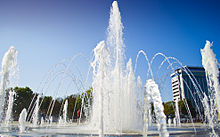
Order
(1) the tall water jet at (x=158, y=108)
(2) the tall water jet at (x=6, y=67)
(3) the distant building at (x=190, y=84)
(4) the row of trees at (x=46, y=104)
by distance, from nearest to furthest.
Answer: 1. (1) the tall water jet at (x=158, y=108)
2. (2) the tall water jet at (x=6, y=67)
3. (4) the row of trees at (x=46, y=104)
4. (3) the distant building at (x=190, y=84)

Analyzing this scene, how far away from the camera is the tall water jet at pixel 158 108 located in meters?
4.95

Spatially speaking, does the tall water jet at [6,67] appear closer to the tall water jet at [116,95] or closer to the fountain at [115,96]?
the fountain at [115,96]

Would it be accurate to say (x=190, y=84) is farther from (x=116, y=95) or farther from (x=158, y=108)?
(x=158, y=108)

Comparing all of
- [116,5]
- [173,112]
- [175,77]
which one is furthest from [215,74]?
[175,77]

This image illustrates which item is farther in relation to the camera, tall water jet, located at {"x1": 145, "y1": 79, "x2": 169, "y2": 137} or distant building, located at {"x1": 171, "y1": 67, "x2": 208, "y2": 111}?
distant building, located at {"x1": 171, "y1": 67, "x2": 208, "y2": 111}

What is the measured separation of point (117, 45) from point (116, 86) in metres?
3.35

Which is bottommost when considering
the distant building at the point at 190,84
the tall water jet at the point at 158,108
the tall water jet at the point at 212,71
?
the tall water jet at the point at 158,108

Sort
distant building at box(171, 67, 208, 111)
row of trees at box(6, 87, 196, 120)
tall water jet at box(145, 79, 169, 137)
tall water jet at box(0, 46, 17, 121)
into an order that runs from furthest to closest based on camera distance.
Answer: distant building at box(171, 67, 208, 111), row of trees at box(6, 87, 196, 120), tall water jet at box(0, 46, 17, 121), tall water jet at box(145, 79, 169, 137)

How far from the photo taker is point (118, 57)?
14617 millimetres

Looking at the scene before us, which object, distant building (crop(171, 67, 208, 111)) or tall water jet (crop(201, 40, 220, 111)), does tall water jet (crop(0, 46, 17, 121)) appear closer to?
tall water jet (crop(201, 40, 220, 111))

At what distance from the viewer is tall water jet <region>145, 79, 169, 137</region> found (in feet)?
16.2

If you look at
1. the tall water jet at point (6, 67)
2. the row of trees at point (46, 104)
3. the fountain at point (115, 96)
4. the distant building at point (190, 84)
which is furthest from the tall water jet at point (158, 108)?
the distant building at point (190, 84)

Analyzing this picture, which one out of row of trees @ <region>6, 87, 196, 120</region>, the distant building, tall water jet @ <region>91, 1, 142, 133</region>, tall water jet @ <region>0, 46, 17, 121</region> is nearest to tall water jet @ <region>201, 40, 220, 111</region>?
tall water jet @ <region>91, 1, 142, 133</region>

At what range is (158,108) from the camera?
5.25 metres
